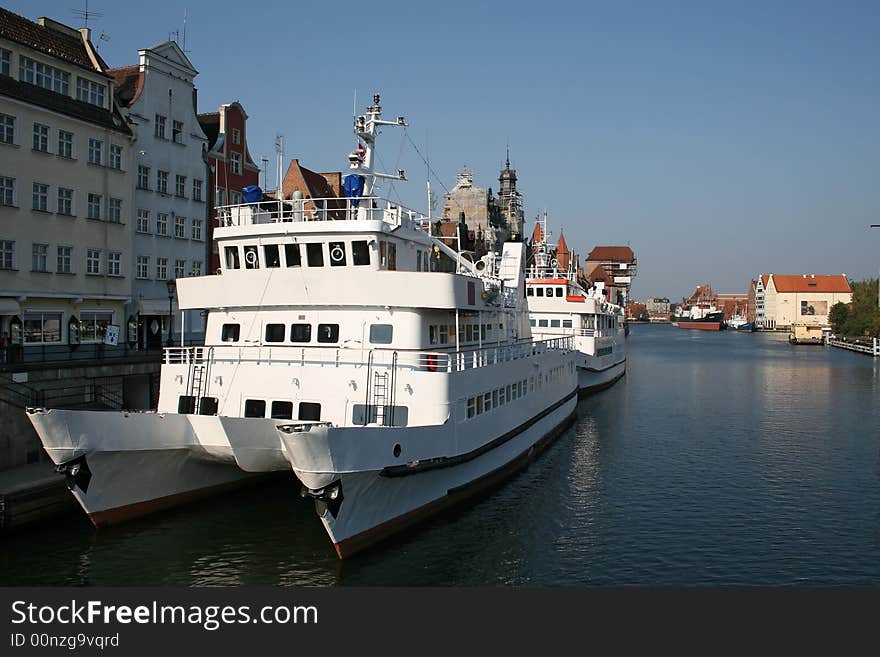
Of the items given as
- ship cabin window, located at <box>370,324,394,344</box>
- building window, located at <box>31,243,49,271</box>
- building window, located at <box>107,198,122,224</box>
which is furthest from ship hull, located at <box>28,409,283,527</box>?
building window, located at <box>107,198,122,224</box>

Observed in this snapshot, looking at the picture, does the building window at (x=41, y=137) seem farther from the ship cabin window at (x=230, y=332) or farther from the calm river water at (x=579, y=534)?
the calm river water at (x=579, y=534)

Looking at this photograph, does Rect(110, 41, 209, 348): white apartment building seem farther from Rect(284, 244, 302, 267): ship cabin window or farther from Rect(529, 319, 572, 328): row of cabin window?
Rect(529, 319, 572, 328): row of cabin window

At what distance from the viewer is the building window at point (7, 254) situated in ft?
85.7

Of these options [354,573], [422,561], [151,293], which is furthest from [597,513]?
[151,293]

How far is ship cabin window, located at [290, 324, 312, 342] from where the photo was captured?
18531 mm

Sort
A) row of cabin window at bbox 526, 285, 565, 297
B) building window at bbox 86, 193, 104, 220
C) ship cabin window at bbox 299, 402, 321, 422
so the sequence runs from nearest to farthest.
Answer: ship cabin window at bbox 299, 402, 321, 422 < building window at bbox 86, 193, 104, 220 < row of cabin window at bbox 526, 285, 565, 297

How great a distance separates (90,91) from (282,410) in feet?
63.9

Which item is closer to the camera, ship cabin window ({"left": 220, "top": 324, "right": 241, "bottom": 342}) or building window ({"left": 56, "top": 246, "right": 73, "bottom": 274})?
ship cabin window ({"left": 220, "top": 324, "right": 241, "bottom": 342})

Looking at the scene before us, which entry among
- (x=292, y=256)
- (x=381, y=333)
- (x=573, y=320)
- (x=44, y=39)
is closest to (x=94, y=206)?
(x=44, y=39)

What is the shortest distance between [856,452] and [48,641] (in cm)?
2708

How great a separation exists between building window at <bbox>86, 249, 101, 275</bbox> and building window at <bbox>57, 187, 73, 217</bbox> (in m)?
1.70

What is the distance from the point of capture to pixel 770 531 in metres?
18.1

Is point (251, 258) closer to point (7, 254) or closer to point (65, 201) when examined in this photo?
point (7, 254)

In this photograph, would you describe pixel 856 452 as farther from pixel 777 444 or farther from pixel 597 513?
pixel 597 513
